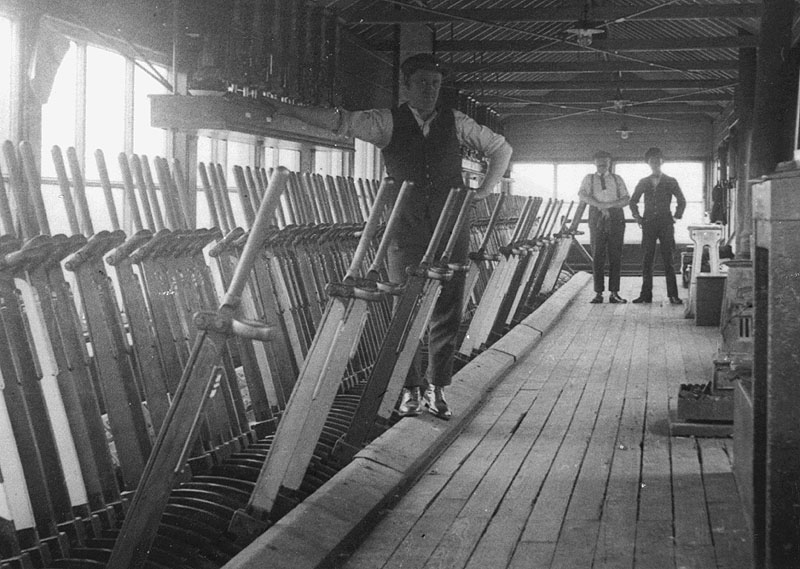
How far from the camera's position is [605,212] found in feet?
37.0

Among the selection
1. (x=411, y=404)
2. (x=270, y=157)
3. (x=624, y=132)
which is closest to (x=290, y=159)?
(x=270, y=157)

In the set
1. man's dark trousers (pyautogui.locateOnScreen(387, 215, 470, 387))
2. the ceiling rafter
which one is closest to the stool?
man's dark trousers (pyautogui.locateOnScreen(387, 215, 470, 387))

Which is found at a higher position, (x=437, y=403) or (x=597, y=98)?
(x=597, y=98)

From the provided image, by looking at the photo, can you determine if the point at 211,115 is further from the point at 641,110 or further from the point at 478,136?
the point at 641,110

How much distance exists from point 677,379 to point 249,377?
2952 mm

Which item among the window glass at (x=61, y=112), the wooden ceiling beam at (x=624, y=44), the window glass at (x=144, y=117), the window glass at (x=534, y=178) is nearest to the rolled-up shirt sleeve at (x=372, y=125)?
the window glass at (x=61, y=112)

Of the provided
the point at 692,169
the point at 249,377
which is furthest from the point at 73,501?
the point at 692,169

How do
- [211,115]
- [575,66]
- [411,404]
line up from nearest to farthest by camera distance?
[411,404] < [211,115] < [575,66]

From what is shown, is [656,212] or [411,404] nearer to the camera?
[411,404]

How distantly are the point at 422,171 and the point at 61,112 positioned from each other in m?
2.61

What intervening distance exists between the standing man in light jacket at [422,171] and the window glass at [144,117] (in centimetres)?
263

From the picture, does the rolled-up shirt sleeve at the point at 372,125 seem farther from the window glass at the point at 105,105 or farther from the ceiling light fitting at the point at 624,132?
the ceiling light fitting at the point at 624,132

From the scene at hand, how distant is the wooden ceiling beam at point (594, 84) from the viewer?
1705cm

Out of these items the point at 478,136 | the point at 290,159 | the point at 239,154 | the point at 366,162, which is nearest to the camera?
the point at 478,136
